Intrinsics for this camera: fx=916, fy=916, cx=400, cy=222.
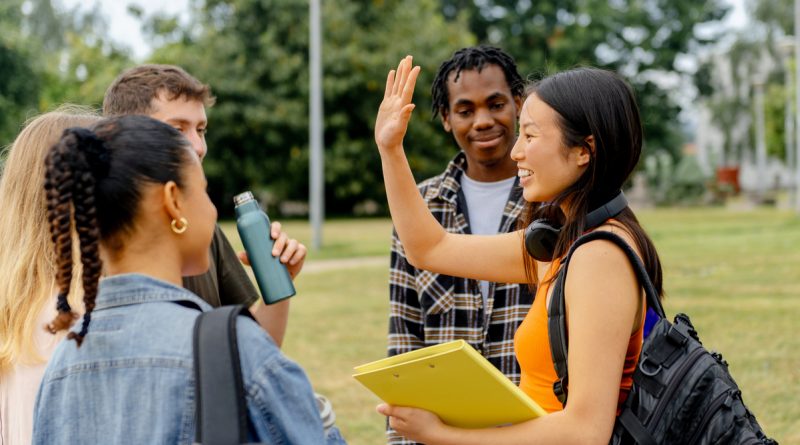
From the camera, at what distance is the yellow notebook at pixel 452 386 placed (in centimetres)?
197

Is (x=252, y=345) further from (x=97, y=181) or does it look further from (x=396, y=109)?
(x=396, y=109)

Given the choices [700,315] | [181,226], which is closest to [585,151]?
[181,226]

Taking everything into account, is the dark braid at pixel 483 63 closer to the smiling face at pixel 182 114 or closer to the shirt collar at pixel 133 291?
the smiling face at pixel 182 114

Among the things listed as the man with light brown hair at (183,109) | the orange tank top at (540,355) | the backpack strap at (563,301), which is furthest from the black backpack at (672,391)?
the man with light brown hair at (183,109)

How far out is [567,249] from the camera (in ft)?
7.63

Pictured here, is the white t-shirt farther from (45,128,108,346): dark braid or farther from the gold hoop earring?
(45,128,108,346): dark braid

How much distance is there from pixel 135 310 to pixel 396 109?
106 cm

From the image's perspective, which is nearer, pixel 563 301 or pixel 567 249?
pixel 563 301

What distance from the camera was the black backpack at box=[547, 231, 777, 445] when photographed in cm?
203

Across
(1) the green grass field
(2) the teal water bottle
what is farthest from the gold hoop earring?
(1) the green grass field

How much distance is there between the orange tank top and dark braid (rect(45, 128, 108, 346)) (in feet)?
3.49

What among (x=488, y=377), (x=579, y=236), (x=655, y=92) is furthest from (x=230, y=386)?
(x=655, y=92)

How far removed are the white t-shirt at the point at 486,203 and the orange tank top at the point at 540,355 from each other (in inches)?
55.0

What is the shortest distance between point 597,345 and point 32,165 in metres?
1.62
